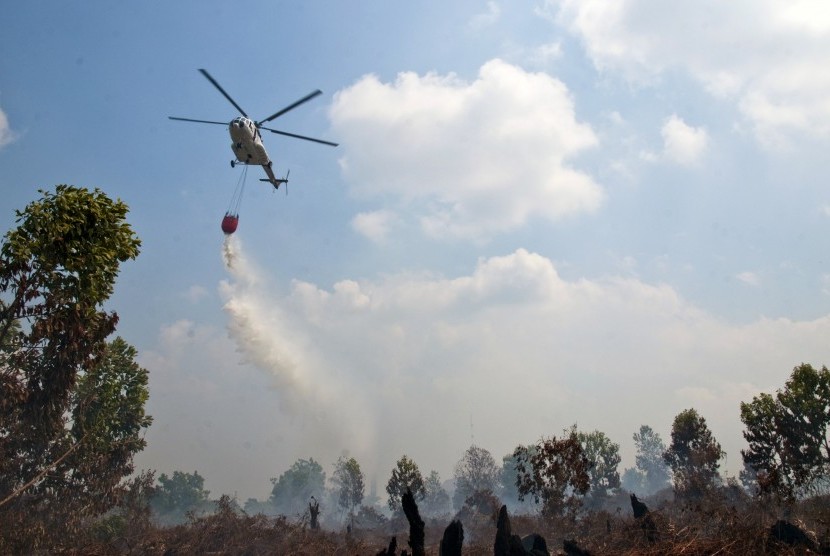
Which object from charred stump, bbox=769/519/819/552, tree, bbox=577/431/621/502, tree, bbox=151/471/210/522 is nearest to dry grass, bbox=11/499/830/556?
charred stump, bbox=769/519/819/552

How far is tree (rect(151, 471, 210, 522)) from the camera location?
108 m

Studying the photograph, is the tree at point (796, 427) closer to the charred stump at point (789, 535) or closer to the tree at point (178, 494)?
the charred stump at point (789, 535)

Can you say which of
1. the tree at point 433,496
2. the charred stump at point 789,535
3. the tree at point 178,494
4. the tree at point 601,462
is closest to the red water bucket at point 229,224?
the charred stump at point 789,535

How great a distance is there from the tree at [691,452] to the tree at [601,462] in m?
21.9

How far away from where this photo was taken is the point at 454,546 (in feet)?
45.0

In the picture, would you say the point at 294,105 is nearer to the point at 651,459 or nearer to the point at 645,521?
the point at 645,521

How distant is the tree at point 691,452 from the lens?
4344cm

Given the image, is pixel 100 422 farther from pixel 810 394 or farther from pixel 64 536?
pixel 810 394

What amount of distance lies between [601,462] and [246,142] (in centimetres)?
6901

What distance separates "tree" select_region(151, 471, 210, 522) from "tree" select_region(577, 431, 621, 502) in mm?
86520

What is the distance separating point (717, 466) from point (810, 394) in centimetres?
1650

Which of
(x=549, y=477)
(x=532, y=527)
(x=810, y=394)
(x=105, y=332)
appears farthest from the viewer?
(x=532, y=527)

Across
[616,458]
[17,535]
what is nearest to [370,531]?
[616,458]

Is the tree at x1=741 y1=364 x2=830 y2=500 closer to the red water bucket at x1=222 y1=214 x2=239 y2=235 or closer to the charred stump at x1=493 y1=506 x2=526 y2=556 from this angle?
the charred stump at x1=493 y1=506 x2=526 y2=556
